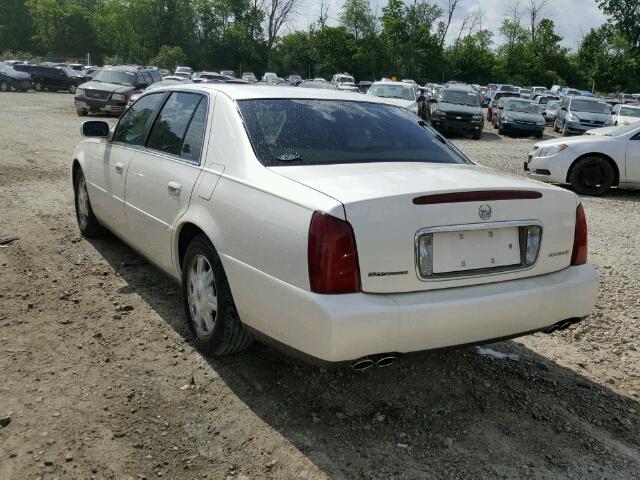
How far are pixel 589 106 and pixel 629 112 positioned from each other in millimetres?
1708

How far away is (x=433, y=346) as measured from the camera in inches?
116

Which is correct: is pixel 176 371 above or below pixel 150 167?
below

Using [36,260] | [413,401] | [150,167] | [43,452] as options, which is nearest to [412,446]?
[413,401]

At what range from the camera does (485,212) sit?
3.06 m

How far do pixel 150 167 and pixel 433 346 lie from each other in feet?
8.14

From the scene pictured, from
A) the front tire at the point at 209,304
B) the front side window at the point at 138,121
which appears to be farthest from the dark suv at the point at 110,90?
the front tire at the point at 209,304

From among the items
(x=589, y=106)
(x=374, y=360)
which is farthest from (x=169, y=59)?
(x=374, y=360)

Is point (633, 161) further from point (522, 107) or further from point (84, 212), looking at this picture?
point (522, 107)

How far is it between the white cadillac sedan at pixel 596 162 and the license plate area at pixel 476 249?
8086 mm

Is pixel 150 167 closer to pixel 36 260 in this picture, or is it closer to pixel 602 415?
pixel 36 260

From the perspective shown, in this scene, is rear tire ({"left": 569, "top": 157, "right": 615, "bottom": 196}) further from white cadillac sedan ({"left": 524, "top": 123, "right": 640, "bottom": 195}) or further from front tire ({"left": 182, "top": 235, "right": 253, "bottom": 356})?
front tire ({"left": 182, "top": 235, "right": 253, "bottom": 356})

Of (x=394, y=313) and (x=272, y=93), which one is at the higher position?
(x=272, y=93)

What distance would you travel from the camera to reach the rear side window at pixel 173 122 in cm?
426

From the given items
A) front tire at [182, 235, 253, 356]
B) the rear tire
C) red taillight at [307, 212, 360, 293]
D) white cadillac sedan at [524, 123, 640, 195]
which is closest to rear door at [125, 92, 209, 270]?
front tire at [182, 235, 253, 356]
